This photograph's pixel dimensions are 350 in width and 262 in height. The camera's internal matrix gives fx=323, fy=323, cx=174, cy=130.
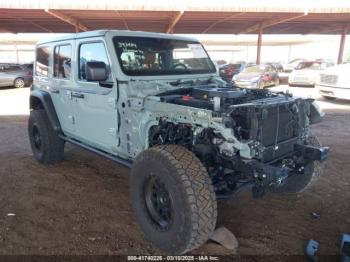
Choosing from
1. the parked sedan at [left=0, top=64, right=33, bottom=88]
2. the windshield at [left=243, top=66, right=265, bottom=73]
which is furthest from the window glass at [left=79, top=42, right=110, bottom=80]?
the parked sedan at [left=0, top=64, right=33, bottom=88]

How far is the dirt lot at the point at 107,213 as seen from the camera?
10.1 feet

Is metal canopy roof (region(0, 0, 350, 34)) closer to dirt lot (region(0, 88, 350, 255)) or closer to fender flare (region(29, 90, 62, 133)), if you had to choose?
fender flare (region(29, 90, 62, 133))

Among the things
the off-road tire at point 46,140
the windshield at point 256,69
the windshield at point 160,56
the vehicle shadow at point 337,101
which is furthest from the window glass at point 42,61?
the windshield at point 256,69

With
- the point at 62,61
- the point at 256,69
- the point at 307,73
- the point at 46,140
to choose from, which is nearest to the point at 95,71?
the point at 62,61

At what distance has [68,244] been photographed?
309 centimetres

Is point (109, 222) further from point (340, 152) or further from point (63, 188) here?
point (340, 152)

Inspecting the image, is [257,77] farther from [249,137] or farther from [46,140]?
[249,137]

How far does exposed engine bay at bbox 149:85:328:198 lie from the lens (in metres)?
2.75

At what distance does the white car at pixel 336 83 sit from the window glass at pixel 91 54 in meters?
9.65

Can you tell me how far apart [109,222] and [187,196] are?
1294 mm

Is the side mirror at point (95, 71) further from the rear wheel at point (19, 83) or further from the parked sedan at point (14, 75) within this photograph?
the rear wheel at point (19, 83)

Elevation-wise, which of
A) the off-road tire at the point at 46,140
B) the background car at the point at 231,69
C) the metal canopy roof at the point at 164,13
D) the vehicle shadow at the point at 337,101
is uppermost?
the metal canopy roof at the point at 164,13

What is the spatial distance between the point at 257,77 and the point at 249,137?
13.6 meters

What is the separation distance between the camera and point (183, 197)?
2631 mm
